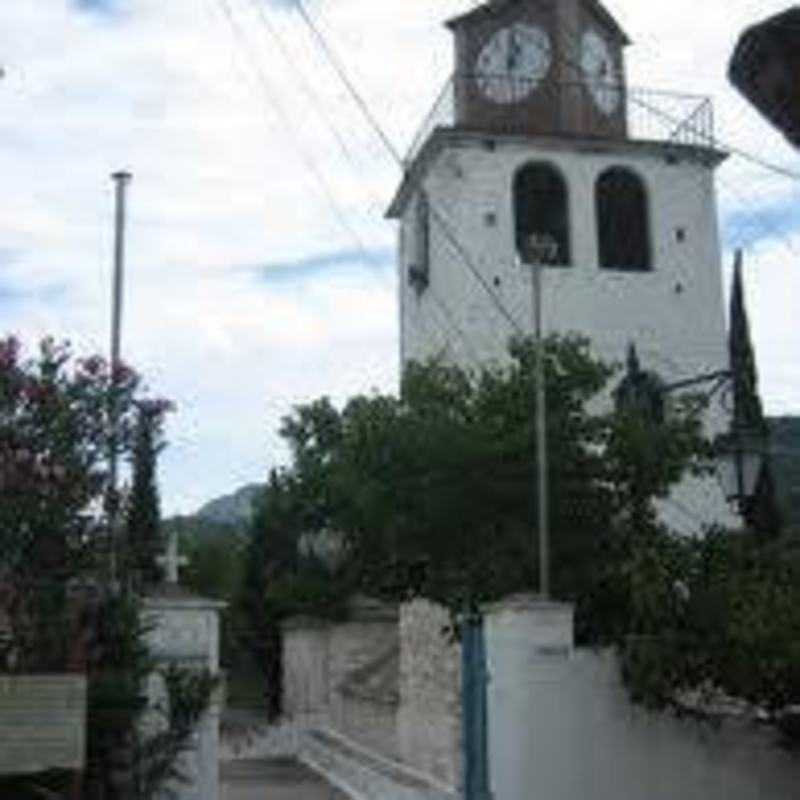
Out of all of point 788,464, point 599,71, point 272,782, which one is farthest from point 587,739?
point 599,71

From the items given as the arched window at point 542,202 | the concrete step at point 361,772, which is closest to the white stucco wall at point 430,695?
the concrete step at point 361,772

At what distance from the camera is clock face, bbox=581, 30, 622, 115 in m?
41.8

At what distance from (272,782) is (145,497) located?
1214cm

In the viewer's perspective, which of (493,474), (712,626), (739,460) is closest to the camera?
(712,626)

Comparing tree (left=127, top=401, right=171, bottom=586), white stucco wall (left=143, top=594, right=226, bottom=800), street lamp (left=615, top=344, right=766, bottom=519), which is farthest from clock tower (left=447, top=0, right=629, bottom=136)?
white stucco wall (left=143, top=594, right=226, bottom=800)

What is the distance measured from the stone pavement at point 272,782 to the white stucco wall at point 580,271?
11.3 m

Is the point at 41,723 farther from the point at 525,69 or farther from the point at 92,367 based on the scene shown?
the point at 525,69

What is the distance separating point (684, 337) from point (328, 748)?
1614 centimetres

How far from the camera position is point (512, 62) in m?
41.4

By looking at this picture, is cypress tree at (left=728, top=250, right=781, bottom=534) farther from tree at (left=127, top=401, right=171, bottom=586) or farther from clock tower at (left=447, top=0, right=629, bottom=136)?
clock tower at (left=447, top=0, right=629, bottom=136)

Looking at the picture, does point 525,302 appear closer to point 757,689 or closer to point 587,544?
point 587,544

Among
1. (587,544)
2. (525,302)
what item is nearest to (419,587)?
(587,544)

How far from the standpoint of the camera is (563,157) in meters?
41.5

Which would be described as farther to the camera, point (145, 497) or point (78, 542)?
point (145, 497)
